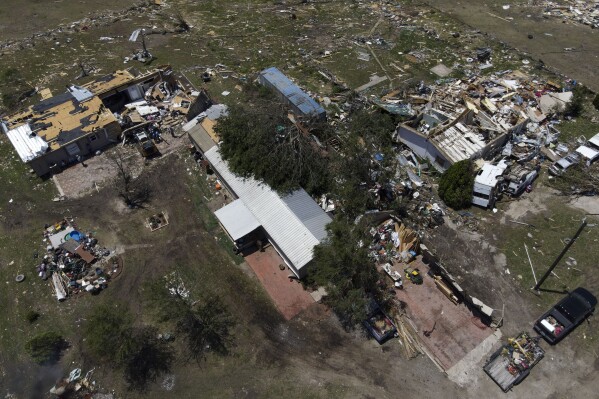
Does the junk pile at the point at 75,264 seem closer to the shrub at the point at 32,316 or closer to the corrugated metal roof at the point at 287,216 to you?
the shrub at the point at 32,316

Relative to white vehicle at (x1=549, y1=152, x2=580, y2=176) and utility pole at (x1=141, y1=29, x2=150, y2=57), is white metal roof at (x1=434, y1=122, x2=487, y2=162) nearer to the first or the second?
white vehicle at (x1=549, y1=152, x2=580, y2=176)

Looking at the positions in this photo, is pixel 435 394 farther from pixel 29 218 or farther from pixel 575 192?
pixel 29 218

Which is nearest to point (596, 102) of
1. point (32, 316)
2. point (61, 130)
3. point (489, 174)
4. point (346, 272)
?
point (489, 174)

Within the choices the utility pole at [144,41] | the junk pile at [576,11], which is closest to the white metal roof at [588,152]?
the junk pile at [576,11]

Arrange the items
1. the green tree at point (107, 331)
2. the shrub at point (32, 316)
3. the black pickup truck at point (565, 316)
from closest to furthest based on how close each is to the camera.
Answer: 1. the green tree at point (107, 331)
2. the black pickup truck at point (565, 316)
3. the shrub at point (32, 316)

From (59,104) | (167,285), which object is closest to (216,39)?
(59,104)

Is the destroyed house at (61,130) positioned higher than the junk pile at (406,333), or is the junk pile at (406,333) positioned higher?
the destroyed house at (61,130)
